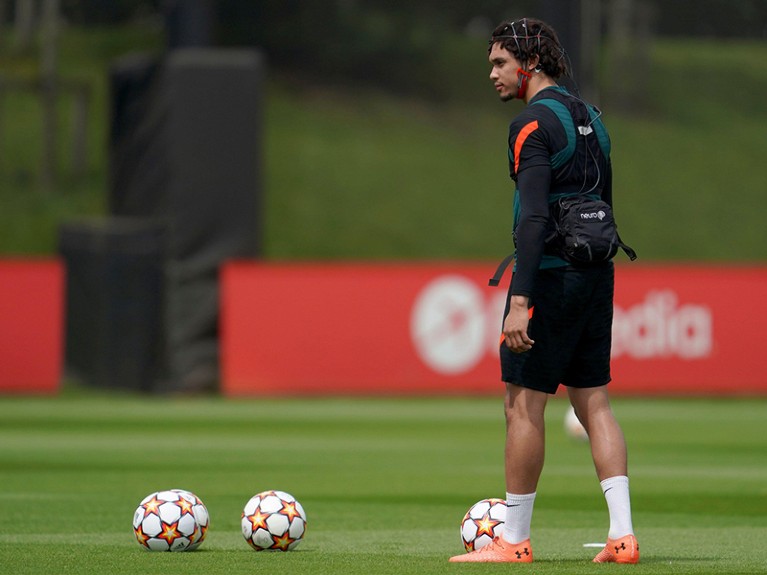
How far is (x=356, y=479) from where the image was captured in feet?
39.9

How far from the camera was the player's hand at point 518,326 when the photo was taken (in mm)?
6840

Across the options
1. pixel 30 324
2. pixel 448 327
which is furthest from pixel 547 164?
pixel 30 324

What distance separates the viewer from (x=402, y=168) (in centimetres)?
4434

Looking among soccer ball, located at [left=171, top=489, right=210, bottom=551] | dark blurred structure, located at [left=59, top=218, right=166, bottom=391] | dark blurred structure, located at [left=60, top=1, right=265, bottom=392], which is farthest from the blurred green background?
soccer ball, located at [left=171, top=489, right=210, bottom=551]

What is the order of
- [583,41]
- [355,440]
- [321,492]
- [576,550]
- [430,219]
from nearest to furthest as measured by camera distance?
[576,550] → [321,492] → [355,440] → [583,41] → [430,219]

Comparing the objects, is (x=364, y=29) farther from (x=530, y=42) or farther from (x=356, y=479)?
(x=530, y=42)

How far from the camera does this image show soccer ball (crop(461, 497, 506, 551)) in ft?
24.2

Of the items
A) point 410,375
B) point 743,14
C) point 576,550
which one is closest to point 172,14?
point 410,375

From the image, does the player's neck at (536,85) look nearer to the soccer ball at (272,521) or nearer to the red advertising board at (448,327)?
the soccer ball at (272,521)

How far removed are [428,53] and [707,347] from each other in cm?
2623

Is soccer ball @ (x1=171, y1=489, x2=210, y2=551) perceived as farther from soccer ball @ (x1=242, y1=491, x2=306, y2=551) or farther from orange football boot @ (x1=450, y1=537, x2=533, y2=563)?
orange football boot @ (x1=450, y1=537, x2=533, y2=563)

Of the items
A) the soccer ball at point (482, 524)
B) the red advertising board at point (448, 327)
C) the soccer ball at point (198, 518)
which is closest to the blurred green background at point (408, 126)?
the red advertising board at point (448, 327)

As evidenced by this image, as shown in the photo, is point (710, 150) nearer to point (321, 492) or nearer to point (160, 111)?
point (160, 111)

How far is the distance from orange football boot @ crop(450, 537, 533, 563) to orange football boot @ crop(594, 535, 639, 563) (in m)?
0.31
